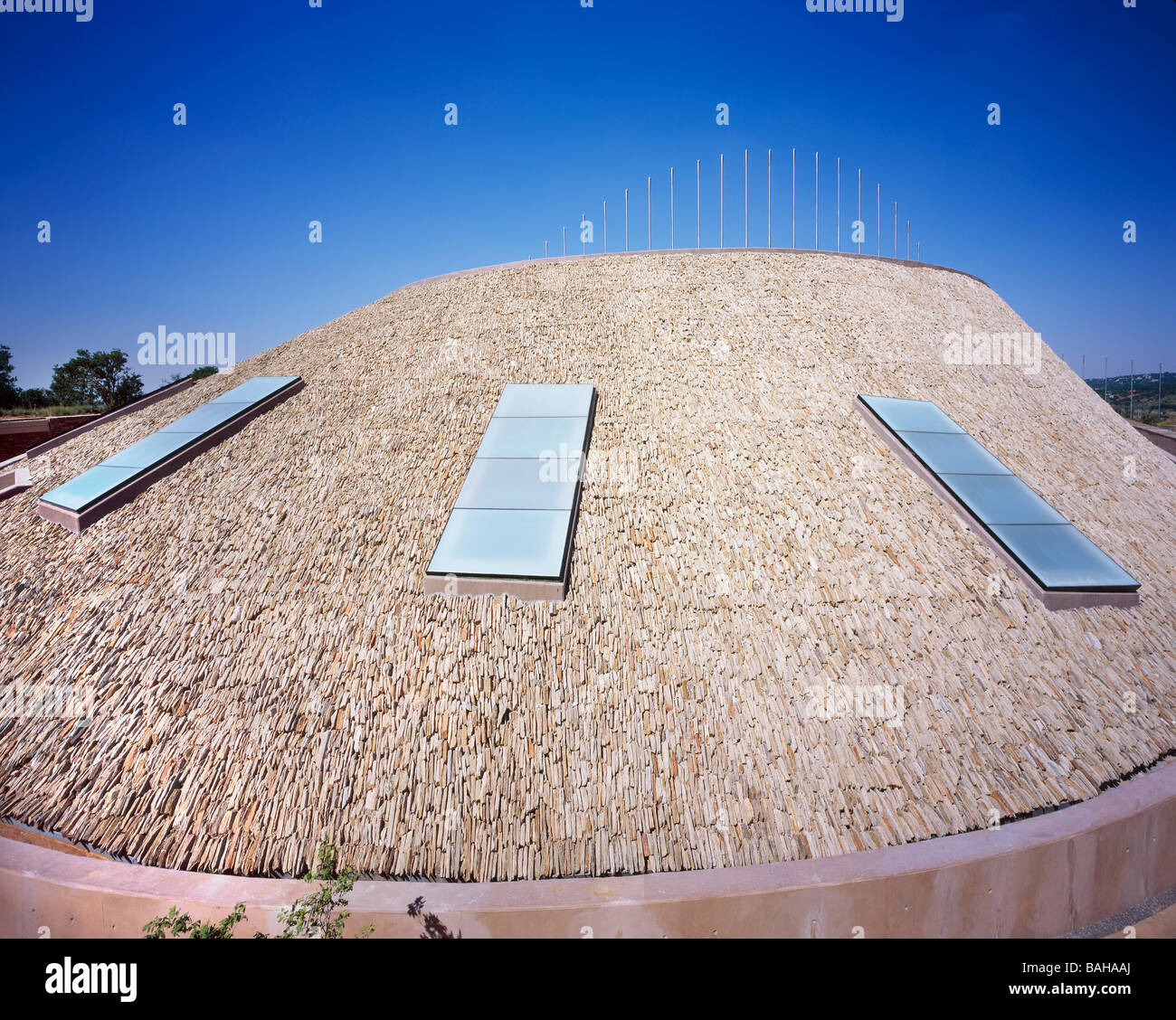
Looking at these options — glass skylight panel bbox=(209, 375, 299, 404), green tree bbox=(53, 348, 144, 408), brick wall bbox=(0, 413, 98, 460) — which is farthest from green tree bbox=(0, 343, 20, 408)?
glass skylight panel bbox=(209, 375, 299, 404)

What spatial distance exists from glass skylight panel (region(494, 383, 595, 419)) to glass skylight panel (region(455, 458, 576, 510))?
1037mm

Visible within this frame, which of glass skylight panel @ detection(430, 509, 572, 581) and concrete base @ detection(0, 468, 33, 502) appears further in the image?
concrete base @ detection(0, 468, 33, 502)

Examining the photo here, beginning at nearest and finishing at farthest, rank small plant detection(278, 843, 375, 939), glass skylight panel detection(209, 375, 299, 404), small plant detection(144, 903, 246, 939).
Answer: small plant detection(144, 903, 246, 939), small plant detection(278, 843, 375, 939), glass skylight panel detection(209, 375, 299, 404)

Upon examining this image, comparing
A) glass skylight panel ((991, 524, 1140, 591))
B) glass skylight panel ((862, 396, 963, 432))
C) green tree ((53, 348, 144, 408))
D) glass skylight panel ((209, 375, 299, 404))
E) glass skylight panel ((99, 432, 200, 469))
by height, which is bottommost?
glass skylight panel ((991, 524, 1140, 591))

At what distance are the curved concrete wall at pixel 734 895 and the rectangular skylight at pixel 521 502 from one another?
2.71 m

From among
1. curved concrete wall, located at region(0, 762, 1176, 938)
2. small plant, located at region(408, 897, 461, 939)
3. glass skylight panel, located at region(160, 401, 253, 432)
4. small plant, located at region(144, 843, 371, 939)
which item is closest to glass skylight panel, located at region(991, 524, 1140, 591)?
curved concrete wall, located at region(0, 762, 1176, 938)

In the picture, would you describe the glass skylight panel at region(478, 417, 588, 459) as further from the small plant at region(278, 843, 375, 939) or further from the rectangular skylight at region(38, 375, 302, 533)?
the small plant at region(278, 843, 375, 939)

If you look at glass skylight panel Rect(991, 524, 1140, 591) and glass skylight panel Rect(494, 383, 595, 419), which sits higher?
glass skylight panel Rect(494, 383, 595, 419)

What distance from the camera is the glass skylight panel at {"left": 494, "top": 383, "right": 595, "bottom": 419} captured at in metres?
8.08

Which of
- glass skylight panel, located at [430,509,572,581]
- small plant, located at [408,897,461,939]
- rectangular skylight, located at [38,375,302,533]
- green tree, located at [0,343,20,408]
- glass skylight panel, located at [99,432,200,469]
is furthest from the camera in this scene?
green tree, located at [0,343,20,408]

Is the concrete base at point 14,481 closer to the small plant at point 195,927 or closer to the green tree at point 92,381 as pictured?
the small plant at point 195,927

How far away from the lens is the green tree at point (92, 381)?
40.8 metres
